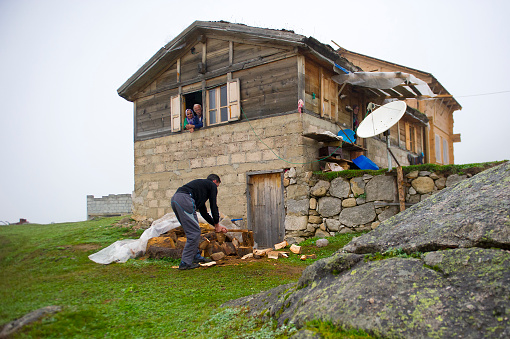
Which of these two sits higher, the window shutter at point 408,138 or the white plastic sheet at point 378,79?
the white plastic sheet at point 378,79

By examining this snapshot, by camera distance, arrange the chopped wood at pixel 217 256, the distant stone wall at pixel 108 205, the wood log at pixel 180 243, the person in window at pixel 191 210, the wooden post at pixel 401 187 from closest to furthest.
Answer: the person in window at pixel 191 210 → the chopped wood at pixel 217 256 → the wood log at pixel 180 243 → the wooden post at pixel 401 187 → the distant stone wall at pixel 108 205

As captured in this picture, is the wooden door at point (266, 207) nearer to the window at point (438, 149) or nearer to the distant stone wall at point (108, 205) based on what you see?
the window at point (438, 149)

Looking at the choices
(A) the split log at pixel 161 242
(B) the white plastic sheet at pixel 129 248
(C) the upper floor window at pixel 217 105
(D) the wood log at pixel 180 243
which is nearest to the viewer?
(B) the white plastic sheet at pixel 129 248

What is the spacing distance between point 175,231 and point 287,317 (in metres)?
5.45

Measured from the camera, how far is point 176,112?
1097 centimetres

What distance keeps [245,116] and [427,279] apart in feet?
25.9

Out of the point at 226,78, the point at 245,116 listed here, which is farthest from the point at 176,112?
the point at 245,116

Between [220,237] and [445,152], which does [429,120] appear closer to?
[445,152]

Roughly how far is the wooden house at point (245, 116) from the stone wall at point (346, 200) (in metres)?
0.14

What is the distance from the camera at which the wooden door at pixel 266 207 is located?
897 cm

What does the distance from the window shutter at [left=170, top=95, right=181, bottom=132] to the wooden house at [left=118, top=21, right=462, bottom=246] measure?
0.03m

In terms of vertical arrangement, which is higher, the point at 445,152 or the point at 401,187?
the point at 445,152

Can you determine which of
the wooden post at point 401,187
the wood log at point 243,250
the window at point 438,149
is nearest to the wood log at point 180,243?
the wood log at point 243,250

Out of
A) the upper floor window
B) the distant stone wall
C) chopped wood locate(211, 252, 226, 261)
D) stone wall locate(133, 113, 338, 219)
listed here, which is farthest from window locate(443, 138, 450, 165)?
the distant stone wall
